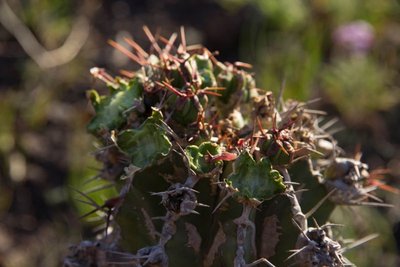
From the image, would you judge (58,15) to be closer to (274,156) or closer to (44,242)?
(44,242)

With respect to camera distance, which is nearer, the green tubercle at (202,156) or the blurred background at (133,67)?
the green tubercle at (202,156)

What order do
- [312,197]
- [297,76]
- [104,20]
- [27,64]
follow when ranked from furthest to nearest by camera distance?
1. [104,20]
2. [27,64]
3. [297,76]
4. [312,197]

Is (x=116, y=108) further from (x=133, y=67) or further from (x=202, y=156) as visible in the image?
(x=133, y=67)

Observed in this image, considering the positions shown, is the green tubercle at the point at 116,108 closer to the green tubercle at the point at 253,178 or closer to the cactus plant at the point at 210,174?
the cactus plant at the point at 210,174

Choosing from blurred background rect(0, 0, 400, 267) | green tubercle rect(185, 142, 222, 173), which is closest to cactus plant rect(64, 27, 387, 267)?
green tubercle rect(185, 142, 222, 173)

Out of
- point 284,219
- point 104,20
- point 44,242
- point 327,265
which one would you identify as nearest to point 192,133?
point 284,219

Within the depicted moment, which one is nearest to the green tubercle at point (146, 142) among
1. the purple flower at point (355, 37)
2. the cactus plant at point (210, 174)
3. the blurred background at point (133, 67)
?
the cactus plant at point (210, 174)
